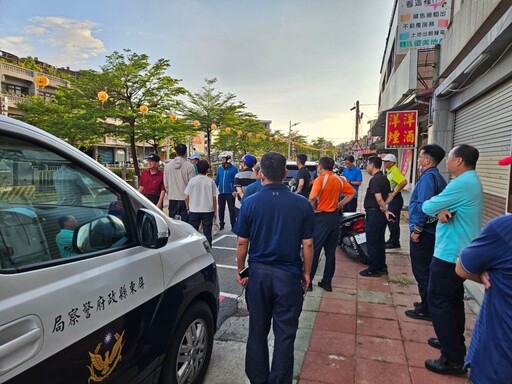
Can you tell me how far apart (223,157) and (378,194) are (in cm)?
319

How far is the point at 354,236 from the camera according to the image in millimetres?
5543

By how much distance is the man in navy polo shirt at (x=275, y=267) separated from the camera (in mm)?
2160

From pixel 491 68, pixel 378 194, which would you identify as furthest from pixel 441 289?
pixel 491 68

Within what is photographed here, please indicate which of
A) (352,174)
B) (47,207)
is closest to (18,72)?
(352,174)

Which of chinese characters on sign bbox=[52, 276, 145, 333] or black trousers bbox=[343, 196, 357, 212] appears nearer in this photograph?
chinese characters on sign bbox=[52, 276, 145, 333]

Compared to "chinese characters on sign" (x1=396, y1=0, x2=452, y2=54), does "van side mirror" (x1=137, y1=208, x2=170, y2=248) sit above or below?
below

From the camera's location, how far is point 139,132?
57.9ft

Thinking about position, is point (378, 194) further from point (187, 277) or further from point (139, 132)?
point (139, 132)

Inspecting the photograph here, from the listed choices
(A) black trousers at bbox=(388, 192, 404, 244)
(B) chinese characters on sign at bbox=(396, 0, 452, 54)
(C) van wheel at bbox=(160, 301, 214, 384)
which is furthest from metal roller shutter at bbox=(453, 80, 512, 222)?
(C) van wheel at bbox=(160, 301, 214, 384)

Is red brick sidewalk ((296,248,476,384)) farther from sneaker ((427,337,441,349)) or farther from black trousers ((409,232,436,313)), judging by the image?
black trousers ((409,232,436,313))

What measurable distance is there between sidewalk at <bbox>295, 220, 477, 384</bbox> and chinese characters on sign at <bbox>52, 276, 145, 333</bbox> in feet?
5.02

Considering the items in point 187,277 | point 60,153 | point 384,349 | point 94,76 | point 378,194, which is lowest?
point 384,349

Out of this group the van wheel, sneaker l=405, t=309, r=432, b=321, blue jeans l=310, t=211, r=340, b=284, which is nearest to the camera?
the van wheel

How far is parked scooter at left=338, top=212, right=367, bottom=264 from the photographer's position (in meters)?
5.39
